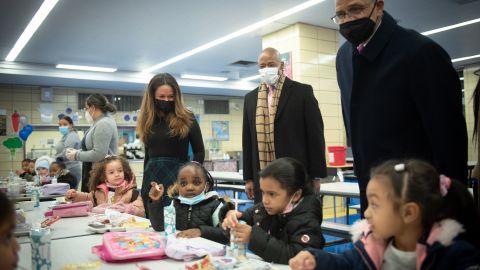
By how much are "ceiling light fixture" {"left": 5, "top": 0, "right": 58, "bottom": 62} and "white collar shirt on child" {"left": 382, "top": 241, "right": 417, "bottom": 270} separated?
5.52m

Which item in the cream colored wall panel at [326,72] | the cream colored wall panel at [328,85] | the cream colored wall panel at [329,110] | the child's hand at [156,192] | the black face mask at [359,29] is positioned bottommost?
the child's hand at [156,192]

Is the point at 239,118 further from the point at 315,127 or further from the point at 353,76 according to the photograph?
the point at 353,76

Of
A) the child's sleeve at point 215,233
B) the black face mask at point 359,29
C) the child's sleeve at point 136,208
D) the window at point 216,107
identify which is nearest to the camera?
the black face mask at point 359,29

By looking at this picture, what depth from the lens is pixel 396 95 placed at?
1.58 meters

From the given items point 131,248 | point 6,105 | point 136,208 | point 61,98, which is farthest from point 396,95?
point 6,105

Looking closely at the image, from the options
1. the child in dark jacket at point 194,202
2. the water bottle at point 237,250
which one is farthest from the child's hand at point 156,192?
the water bottle at point 237,250

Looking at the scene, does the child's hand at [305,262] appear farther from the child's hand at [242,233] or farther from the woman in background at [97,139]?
the woman in background at [97,139]

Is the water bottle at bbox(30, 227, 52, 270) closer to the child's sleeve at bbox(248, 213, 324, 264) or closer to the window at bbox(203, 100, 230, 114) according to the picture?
the child's sleeve at bbox(248, 213, 324, 264)

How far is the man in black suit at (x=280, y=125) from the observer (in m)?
2.82

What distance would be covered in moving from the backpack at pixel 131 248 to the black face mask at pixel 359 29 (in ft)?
3.92

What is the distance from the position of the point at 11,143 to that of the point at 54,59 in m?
2.32

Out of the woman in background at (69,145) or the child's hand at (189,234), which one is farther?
the woman in background at (69,145)

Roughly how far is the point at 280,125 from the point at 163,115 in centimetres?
87

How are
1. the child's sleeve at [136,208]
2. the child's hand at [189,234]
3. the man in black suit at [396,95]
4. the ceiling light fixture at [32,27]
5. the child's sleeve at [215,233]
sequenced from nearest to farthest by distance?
the man in black suit at [396,95] < the child's hand at [189,234] < the child's sleeve at [215,233] < the child's sleeve at [136,208] < the ceiling light fixture at [32,27]
